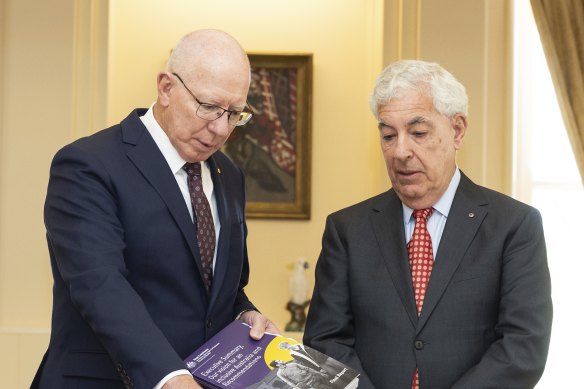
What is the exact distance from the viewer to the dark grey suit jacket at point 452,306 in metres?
2.49

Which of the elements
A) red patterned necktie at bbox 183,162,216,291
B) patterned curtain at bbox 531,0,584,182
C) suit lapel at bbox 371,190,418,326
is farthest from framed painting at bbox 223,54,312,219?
red patterned necktie at bbox 183,162,216,291

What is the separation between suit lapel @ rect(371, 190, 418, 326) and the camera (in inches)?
102

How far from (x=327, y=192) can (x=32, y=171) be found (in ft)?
6.24

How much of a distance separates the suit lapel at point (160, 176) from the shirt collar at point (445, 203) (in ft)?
2.27

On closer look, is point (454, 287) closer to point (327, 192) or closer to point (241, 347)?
point (241, 347)

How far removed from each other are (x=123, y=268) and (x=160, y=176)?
0.32 meters

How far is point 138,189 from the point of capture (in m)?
2.40

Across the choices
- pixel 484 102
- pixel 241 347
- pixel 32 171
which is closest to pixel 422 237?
pixel 241 347

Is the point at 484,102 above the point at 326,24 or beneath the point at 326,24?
beneath

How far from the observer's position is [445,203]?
2.72 metres

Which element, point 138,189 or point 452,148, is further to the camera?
point 452,148

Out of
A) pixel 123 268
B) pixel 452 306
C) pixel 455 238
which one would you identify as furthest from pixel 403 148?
pixel 123 268

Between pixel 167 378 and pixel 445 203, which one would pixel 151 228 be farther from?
pixel 445 203

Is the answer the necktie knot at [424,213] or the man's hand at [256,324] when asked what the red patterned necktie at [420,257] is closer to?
the necktie knot at [424,213]
